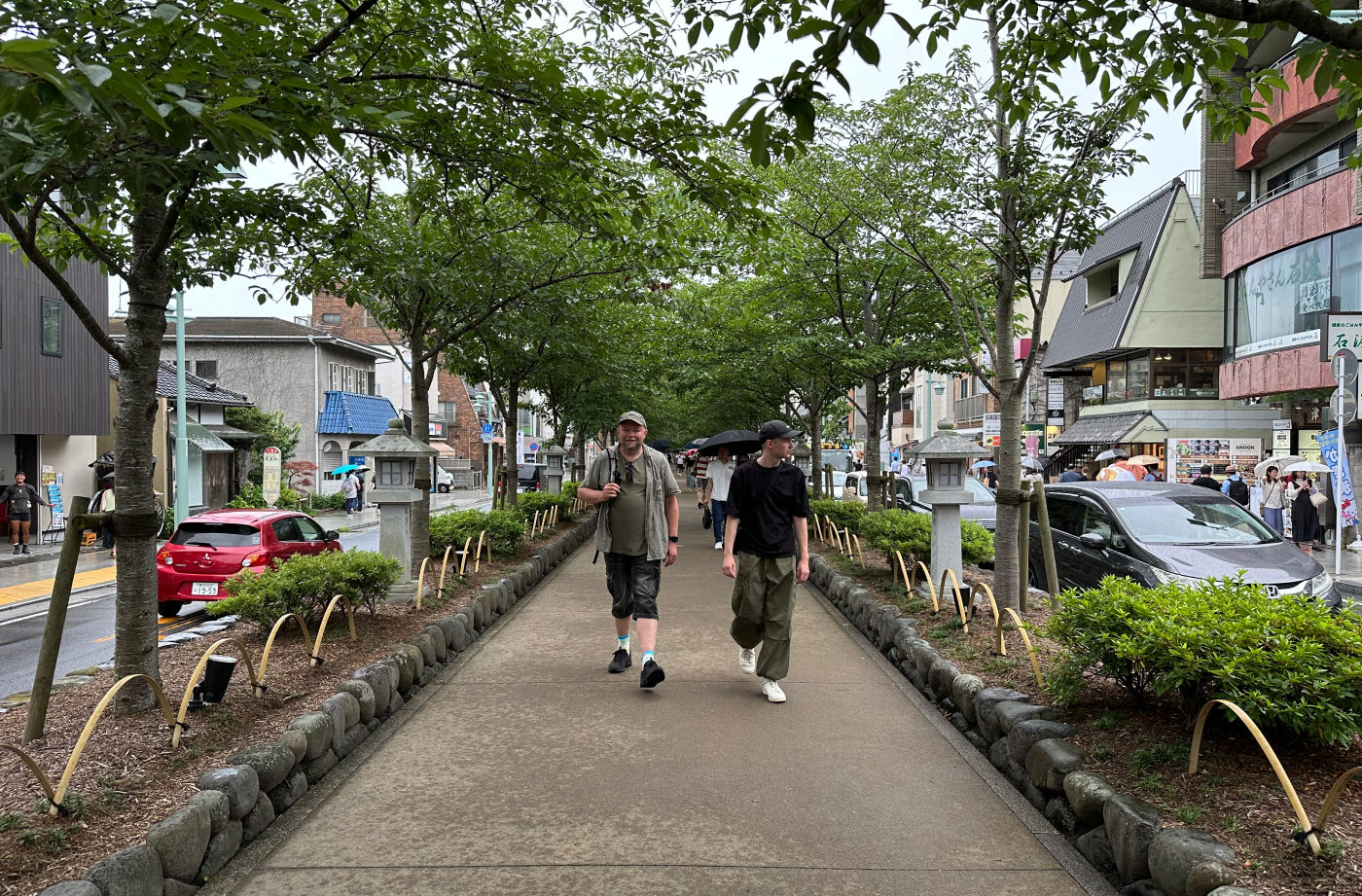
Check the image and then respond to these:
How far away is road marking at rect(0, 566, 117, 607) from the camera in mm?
13414

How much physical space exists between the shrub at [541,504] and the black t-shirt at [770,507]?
11.3m

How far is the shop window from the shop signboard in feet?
102

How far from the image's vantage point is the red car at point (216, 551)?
1088 centimetres

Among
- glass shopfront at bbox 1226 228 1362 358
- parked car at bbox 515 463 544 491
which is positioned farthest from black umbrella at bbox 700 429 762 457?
parked car at bbox 515 463 544 491

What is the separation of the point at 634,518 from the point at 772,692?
1613mm

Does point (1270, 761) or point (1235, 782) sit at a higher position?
point (1270, 761)

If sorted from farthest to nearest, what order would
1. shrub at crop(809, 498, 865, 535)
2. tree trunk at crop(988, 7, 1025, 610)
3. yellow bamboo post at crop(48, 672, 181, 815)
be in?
shrub at crop(809, 498, 865, 535), tree trunk at crop(988, 7, 1025, 610), yellow bamboo post at crop(48, 672, 181, 815)

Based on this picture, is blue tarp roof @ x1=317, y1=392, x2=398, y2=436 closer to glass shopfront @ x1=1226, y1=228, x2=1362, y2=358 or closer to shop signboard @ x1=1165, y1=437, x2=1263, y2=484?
shop signboard @ x1=1165, y1=437, x2=1263, y2=484

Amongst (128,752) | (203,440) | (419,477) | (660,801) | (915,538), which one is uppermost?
(203,440)

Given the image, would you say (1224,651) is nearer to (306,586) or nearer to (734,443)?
(306,586)

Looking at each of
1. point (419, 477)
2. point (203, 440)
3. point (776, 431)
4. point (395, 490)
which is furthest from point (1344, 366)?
point (203, 440)

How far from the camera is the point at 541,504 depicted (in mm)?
19312

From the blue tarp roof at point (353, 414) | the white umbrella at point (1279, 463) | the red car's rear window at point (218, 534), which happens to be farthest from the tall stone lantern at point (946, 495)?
the blue tarp roof at point (353, 414)

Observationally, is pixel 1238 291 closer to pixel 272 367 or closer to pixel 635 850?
pixel 635 850
